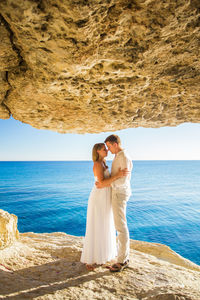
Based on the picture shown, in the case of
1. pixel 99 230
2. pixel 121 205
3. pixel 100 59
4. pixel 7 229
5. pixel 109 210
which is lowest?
pixel 7 229

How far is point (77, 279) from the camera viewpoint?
330 cm

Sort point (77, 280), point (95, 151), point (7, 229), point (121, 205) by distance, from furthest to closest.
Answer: point (7, 229)
point (95, 151)
point (121, 205)
point (77, 280)

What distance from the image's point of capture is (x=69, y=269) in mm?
3736

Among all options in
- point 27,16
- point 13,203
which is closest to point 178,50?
point 27,16

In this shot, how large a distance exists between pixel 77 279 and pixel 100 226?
995mm

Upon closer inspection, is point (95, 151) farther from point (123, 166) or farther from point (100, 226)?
point (100, 226)

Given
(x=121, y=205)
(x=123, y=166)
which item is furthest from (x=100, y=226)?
(x=123, y=166)

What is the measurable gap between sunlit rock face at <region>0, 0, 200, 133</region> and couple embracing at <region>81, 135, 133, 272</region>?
1168 mm

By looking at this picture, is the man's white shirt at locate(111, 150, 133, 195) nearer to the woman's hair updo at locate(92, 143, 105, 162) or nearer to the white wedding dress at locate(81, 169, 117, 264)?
the white wedding dress at locate(81, 169, 117, 264)

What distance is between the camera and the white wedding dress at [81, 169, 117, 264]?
3.77 metres

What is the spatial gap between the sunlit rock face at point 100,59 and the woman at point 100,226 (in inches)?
62.0

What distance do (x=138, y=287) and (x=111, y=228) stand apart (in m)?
1.14

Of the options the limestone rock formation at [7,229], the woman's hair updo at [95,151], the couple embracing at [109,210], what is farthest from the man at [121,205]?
the limestone rock formation at [7,229]

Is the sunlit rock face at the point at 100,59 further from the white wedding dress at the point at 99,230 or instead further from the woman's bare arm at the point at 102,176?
the white wedding dress at the point at 99,230
